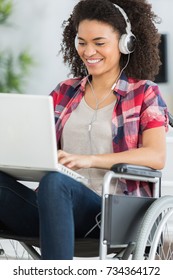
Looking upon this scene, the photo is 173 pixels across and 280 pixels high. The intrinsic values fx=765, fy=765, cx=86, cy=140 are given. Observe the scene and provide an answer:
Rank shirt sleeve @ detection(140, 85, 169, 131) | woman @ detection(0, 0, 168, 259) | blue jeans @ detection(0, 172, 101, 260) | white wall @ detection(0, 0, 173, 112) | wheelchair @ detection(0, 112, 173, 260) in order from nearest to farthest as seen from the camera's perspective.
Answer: blue jeans @ detection(0, 172, 101, 260) < wheelchair @ detection(0, 112, 173, 260) < woman @ detection(0, 0, 168, 259) < shirt sleeve @ detection(140, 85, 169, 131) < white wall @ detection(0, 0, 173, 112)

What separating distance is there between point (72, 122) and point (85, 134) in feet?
0.26

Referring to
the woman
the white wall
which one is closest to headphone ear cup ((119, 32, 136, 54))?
the woman

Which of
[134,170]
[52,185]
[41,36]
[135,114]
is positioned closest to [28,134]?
[52,185]

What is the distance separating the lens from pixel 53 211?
2.14 m

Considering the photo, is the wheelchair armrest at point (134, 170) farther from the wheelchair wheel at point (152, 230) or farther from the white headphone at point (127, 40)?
the white headphone at point (127, 40)

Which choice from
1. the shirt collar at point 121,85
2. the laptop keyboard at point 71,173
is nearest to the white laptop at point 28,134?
the laptop keyboard at point 71,173

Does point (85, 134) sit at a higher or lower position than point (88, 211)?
higher

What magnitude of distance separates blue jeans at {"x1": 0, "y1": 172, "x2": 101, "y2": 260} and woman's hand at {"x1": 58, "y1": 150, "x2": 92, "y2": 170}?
0.06 m

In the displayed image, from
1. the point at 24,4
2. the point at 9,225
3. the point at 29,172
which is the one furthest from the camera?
the point at 24,4

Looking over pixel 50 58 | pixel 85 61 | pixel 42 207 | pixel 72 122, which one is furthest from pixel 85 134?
pixel 50 58

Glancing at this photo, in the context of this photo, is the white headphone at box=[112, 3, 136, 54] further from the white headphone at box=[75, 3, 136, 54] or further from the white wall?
the white wall

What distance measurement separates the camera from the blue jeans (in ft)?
7.03
